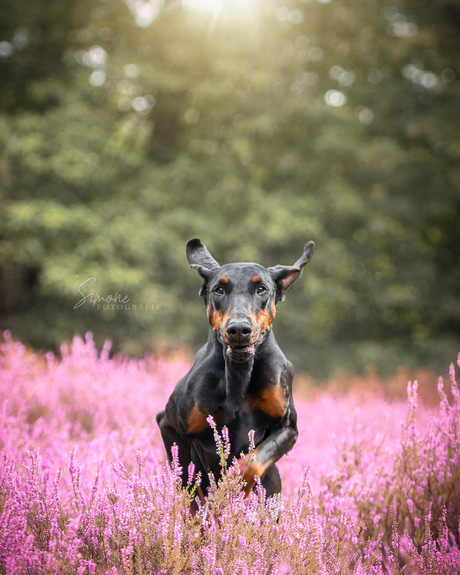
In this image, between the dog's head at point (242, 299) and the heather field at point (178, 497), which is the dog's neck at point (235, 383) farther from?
the heather field at point (178, 497)

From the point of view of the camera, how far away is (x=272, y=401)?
3020mm

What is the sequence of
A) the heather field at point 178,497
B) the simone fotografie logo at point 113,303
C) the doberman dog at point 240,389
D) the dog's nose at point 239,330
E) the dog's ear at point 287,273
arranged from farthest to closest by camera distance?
1. the simone fotografie logo at point 113,303
2. the dog's ear at point 287,273
3. the doberman dog at point 240,389
4. the dog's nose at point 239,330
5. the heather field at point 178,497

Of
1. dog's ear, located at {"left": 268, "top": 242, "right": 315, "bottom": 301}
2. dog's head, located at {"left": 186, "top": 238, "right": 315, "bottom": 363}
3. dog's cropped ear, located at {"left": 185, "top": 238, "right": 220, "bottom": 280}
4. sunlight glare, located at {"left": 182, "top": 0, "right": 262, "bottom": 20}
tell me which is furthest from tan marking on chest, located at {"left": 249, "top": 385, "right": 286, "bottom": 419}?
sunlight glare, located at {"left": 182, "top": 0, "right": 262, "bottom": 20}

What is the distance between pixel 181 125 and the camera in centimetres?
1513

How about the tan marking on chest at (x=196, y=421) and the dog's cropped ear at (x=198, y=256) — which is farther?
the dog's cropped ear at (x=198, y=256)

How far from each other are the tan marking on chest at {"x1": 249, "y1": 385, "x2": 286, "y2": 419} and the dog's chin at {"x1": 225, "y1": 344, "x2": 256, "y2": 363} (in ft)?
0.87

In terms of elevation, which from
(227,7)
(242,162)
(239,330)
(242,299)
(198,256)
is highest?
(227,7)

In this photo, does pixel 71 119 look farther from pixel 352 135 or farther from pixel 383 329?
pixel 383 329

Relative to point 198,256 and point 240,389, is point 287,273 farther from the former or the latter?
point 240,389

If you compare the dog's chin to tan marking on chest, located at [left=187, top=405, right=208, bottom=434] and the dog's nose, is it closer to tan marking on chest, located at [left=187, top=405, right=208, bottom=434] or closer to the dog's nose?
the dog's nose

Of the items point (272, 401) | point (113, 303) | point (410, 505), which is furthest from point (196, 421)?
point (113, 303)

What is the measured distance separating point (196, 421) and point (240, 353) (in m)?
0.48

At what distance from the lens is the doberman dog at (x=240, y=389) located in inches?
116

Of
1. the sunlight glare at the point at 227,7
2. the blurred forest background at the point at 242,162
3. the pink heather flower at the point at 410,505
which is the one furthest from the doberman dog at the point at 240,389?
the sunlight glare at the point at 227,7
